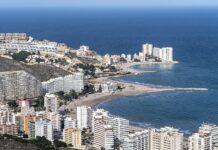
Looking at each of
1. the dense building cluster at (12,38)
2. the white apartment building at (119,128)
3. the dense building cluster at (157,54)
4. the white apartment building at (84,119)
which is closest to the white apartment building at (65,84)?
the white apartment building at (84,119)

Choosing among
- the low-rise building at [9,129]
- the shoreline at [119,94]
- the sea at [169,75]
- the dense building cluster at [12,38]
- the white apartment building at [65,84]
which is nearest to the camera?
the low-rise building at [9,129]

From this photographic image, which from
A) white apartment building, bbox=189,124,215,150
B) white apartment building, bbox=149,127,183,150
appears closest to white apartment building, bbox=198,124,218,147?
white apartment building, bbox=189,124,215,150

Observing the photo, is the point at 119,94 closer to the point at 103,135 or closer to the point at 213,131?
the point at 103,135

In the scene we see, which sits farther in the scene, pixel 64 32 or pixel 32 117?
pixel 64 32

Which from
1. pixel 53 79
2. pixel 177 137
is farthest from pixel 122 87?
pixel 177 137

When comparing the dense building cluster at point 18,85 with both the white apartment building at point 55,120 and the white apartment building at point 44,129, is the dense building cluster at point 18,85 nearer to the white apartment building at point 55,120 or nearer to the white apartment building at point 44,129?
the white apartment building at point 55,120

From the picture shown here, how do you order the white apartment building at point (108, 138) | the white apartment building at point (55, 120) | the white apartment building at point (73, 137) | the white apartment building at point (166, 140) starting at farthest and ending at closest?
the white apartment building at point (55, 120) < the white apartment building at point (73, 137) < the white apartment building at point (108, 138) < the white apartment building at point (166, 140)

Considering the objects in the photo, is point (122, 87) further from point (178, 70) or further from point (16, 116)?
point (16, 116)
